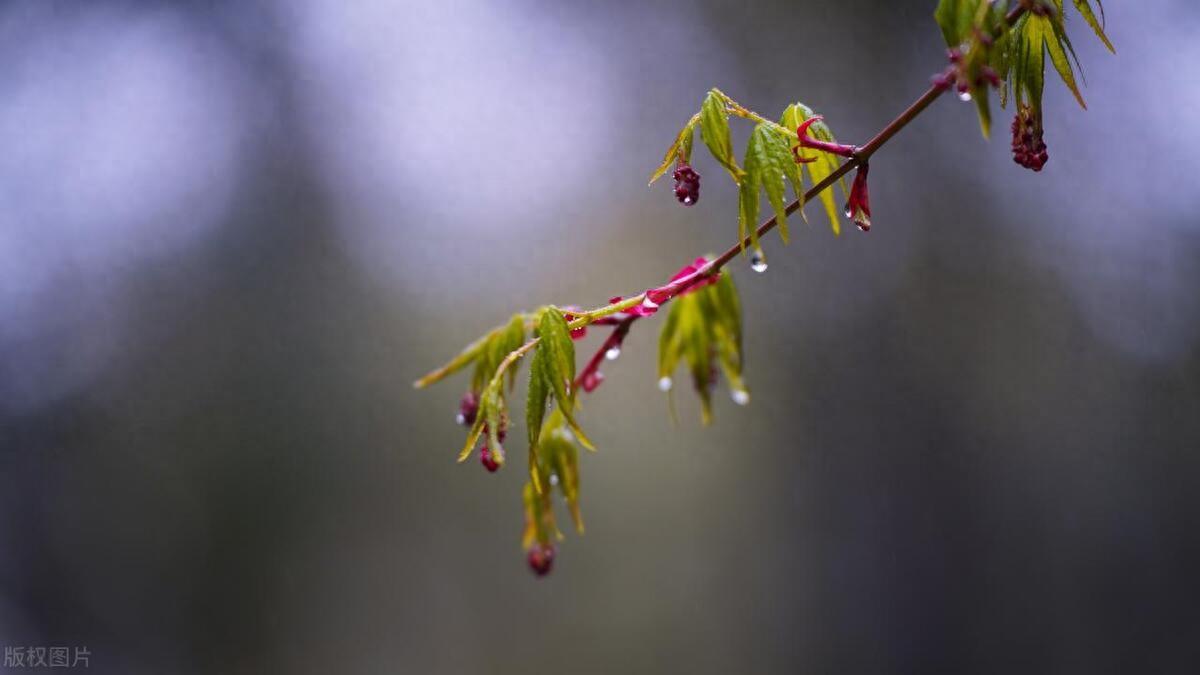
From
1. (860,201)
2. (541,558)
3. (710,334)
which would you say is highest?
(860,201)

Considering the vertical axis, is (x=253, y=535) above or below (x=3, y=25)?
below

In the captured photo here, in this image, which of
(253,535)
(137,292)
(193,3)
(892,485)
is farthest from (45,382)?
(892,485)

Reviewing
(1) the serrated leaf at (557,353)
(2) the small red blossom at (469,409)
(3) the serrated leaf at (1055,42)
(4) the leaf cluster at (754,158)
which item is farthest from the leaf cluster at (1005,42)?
(2) the small red blossom at (469,409)

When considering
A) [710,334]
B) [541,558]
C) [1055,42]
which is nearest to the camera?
[710,334]

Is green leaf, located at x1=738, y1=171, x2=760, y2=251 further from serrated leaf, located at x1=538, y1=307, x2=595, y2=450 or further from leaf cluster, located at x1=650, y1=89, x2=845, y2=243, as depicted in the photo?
serrated leaf, located at x1=538, y1=307, x2=595, y2=450

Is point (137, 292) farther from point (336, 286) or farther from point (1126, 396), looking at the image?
point (1126, 396)

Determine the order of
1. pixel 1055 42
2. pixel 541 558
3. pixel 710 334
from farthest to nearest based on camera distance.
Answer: pixel 541 558, pixel 1055 42, pixel 710 334

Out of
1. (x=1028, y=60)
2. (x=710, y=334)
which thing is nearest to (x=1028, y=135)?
(x=1028, y=60)

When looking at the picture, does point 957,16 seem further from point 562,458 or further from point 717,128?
point 562,458
